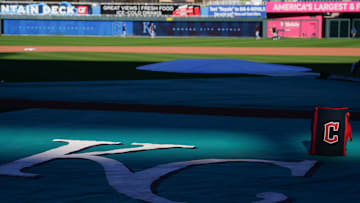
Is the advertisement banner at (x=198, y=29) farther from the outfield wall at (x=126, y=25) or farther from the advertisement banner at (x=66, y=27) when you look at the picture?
the advertisement banner at (x=66, y=27)

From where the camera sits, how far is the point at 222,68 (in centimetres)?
2197

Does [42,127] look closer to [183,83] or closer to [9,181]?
[9,181]

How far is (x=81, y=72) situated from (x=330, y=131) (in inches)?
607

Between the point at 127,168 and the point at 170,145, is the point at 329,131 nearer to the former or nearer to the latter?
the point at 170,145

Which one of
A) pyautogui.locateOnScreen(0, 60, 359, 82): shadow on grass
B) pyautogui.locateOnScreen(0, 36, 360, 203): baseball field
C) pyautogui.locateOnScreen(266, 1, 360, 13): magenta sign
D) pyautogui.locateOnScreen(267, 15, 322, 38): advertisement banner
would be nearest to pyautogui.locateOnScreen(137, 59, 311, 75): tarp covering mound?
pyautogui.locateOnScreen(0, 60, 359, 82): shadow on grass

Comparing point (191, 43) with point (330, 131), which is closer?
point (330, 131)

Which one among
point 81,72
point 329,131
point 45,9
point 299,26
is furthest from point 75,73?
point 45,9

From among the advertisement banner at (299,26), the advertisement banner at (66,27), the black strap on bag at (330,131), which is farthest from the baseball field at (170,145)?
the advertisement banner at (66,27)

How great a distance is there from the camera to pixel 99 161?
6.96 metres

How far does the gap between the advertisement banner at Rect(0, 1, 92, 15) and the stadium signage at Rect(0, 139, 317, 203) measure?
72.3 metres

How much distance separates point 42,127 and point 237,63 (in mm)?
14249

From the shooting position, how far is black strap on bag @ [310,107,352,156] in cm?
724

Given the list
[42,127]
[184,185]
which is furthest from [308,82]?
[184,185]

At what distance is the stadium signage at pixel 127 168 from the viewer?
5594 mm
